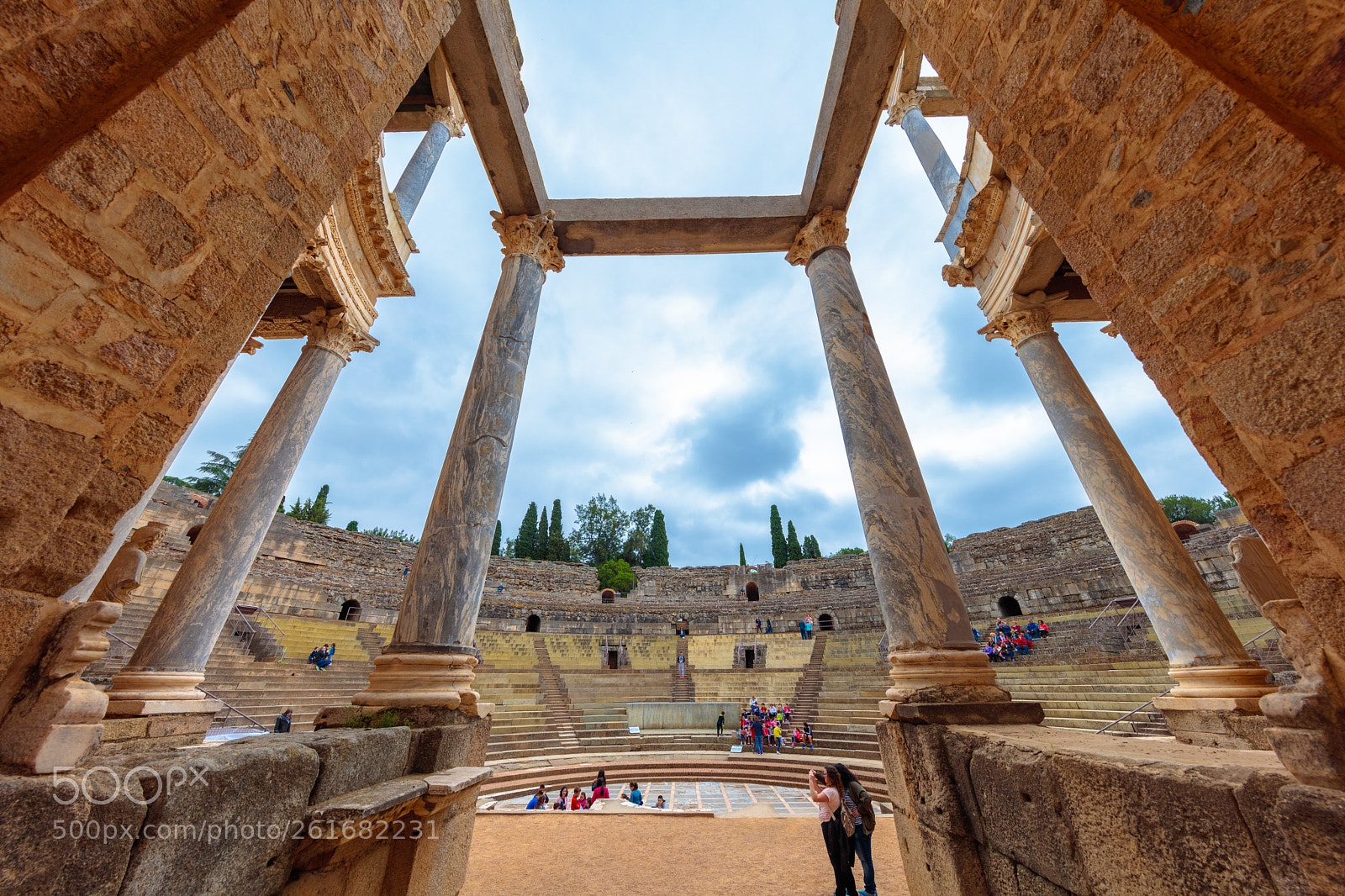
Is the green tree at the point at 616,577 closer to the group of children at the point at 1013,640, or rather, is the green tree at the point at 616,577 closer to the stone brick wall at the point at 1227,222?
the group of children at the point at 1013,640

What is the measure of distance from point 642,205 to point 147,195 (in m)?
5.78

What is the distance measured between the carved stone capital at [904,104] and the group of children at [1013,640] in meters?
13.4

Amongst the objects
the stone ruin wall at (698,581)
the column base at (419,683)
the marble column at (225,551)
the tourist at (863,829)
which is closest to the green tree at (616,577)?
the stone ruin wall at (698,581)

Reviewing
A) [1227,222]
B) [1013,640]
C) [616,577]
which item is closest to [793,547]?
[616,577]

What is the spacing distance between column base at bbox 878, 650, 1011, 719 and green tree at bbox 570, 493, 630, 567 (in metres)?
38.8

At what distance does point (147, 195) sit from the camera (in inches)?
61.9

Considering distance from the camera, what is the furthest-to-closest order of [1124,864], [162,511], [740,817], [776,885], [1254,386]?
[162,511] < [740,817] < [776,885] < [1124,864] < [1254,386]

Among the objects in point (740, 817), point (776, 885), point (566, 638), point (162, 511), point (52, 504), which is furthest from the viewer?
point (566, 638)

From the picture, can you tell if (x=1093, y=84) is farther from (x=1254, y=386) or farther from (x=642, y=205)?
(x=642, y=205)

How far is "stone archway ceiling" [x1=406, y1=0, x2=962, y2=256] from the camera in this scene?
16.4 ft

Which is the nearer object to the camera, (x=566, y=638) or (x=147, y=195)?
(x=147, y=195)

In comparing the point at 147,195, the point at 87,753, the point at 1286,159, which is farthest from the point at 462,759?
the point at 1286,159

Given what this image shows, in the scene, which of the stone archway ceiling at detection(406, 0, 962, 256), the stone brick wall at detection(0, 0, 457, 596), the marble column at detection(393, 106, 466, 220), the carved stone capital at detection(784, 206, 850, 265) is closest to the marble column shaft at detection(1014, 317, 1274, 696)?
the carved stone capital at detection(784, 206, 850, 265)

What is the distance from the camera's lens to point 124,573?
182cm
